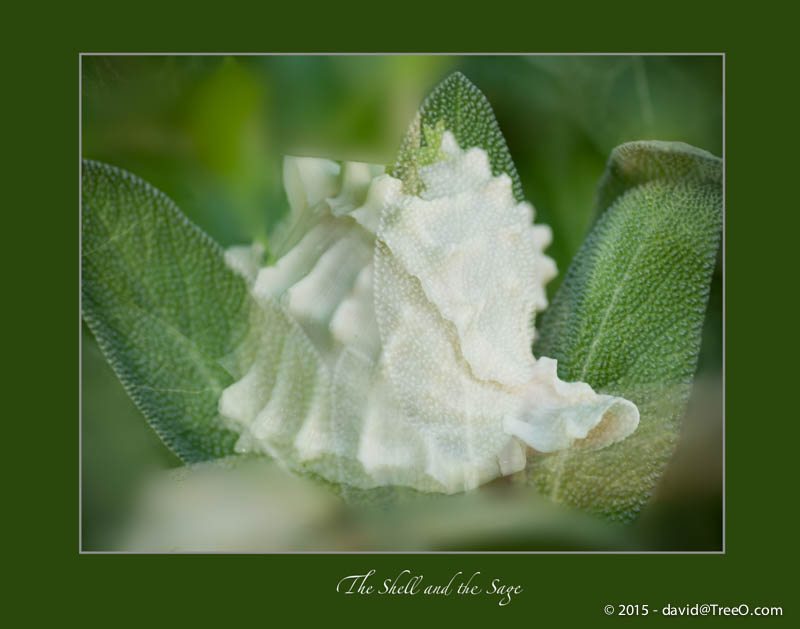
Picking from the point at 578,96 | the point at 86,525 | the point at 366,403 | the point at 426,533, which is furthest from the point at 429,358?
the point at 86,525

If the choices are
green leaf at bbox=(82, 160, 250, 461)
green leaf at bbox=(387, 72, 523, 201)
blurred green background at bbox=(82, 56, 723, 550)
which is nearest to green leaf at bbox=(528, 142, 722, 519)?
blurred green background at bbox=(82, 56, 723, 550)

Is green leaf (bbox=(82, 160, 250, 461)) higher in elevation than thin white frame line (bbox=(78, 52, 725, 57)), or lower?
lower

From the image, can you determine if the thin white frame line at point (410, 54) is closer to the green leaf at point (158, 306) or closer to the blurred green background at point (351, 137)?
the blurred green background at point (351, 137)

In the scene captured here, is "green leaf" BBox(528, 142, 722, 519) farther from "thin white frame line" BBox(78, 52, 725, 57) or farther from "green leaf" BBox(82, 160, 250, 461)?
"green leaf" BBox(82, 160, 250, 461)

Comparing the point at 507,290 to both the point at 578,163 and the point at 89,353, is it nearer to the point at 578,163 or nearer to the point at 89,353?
the point at 578,163

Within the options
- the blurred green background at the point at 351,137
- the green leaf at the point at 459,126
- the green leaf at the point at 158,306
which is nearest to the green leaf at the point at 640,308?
the blurred green background at the point at 351,137

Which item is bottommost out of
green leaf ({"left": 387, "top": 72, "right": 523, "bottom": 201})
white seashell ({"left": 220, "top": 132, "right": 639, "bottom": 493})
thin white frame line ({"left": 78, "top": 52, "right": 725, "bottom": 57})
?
white seashell ({"left": 220, "top": 132, "right": 639, "bottom": 493})
